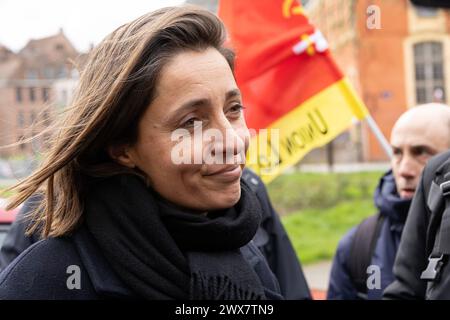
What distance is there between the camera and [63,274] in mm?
1239

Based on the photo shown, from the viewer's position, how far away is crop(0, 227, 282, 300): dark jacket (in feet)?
3.99

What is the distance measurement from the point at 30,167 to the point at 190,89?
652 mm

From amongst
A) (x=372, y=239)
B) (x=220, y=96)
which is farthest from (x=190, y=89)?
(x=372, y=239)

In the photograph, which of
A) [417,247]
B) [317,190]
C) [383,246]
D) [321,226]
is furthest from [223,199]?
[317,190]

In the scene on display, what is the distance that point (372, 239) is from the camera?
2.68m

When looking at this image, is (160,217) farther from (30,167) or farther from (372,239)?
(372,239)

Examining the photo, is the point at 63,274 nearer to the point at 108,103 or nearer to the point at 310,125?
the point at 108,103

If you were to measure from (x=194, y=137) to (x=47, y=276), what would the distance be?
1.28 ft

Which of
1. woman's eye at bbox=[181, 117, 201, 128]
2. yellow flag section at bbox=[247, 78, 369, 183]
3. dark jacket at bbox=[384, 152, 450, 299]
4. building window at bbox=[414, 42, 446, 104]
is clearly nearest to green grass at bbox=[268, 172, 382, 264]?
yellow flag section at bbox=[247, 78, 369, 183]

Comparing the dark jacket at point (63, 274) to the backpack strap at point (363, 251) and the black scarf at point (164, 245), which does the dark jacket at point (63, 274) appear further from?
Answer: the backpack strap at point (363, 251)

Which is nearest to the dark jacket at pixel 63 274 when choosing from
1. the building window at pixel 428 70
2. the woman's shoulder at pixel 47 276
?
the woman's shoulder at pixel 47 276

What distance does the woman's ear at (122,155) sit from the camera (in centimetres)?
132

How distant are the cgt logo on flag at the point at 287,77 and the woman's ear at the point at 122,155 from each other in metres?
1.91

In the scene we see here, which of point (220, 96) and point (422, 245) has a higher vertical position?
point (220, 96)
